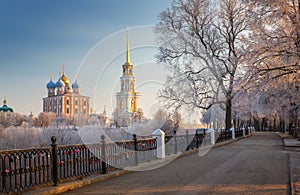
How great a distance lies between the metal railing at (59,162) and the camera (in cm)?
739

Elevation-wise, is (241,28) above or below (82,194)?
above

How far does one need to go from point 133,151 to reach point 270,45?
9630mm

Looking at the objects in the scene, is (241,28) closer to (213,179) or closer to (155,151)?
(155,151)

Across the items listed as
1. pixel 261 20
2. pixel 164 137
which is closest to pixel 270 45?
pixel 261 20

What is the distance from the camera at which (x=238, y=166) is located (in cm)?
1305

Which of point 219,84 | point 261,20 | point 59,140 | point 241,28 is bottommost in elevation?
point 59,140

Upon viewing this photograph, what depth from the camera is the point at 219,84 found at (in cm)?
3155

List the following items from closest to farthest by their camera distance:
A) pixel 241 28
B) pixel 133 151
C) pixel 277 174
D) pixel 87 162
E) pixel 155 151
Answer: pixel 87 162 < pixel 277 174 < pixel 133 151 < pixel 155 151 < pixel 241 28

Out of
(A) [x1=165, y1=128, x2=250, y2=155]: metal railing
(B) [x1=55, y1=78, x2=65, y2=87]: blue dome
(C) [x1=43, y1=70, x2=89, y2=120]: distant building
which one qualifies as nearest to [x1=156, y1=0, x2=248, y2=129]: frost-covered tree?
(A) [x1=165, y1=128, x2=250, y2=155]: metal railing

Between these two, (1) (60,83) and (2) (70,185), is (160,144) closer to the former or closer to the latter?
(2) (70,185)

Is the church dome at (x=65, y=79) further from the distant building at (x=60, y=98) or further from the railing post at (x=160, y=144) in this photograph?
the railing post at (x=160, y=144)

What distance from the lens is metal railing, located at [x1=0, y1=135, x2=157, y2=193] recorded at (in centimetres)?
739

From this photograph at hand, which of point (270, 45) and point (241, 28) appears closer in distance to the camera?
point (270, 45)

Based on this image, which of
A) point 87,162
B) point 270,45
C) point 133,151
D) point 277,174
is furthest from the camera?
point 270,45
